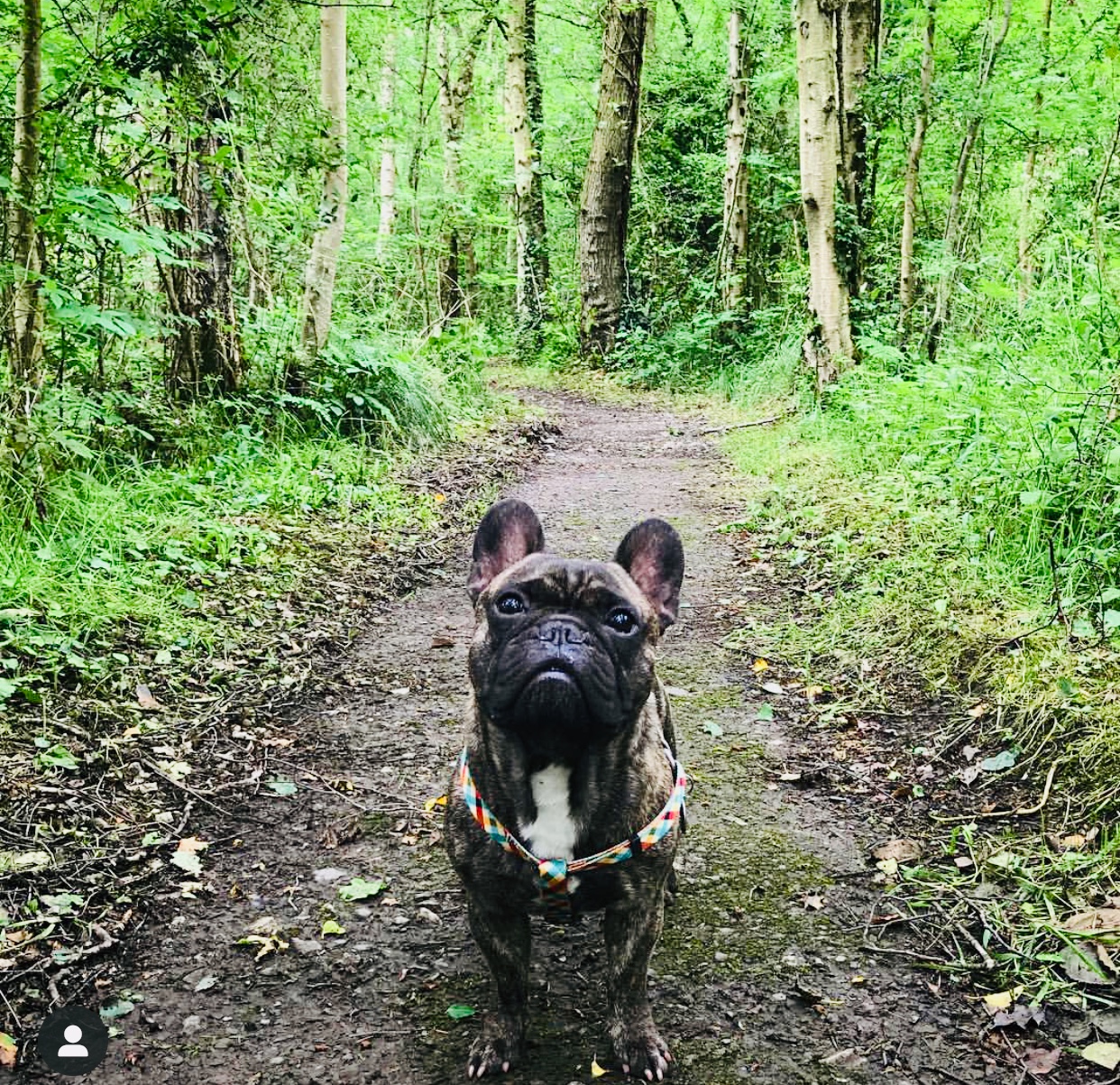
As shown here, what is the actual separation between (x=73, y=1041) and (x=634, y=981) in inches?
66.1

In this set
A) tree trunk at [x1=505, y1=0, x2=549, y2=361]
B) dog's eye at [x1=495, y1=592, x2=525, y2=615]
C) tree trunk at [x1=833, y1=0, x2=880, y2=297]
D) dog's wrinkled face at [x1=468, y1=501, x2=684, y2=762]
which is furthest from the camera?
tree trunk at [x1=505, y1=0, x2=549, y2=361]

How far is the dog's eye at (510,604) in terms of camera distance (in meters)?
2.72

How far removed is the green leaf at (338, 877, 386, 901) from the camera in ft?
11.9

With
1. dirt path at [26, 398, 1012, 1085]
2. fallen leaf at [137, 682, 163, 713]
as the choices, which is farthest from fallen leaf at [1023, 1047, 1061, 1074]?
fallen leaf at [137, 682, 163, 713]

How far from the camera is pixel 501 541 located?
3.10 metres

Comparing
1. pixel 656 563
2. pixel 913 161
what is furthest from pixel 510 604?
pixel 913 161

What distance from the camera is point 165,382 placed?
795cm

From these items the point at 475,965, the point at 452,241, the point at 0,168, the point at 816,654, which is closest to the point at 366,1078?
the point at 475,965

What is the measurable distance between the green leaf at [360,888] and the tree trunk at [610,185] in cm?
1545

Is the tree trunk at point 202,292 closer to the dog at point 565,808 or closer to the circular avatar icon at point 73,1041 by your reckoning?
the circular avatar icon at point 73,1041

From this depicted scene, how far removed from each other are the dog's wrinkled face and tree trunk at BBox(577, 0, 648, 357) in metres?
15.6

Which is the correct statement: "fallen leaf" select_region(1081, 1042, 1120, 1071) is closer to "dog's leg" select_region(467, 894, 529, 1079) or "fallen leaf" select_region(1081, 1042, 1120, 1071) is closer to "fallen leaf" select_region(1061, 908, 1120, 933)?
"fallen leaf" select_region(1061, 908, 1120, 933)

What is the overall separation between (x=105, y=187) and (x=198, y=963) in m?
→ 4.61

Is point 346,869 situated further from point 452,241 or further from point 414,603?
point 452,241
